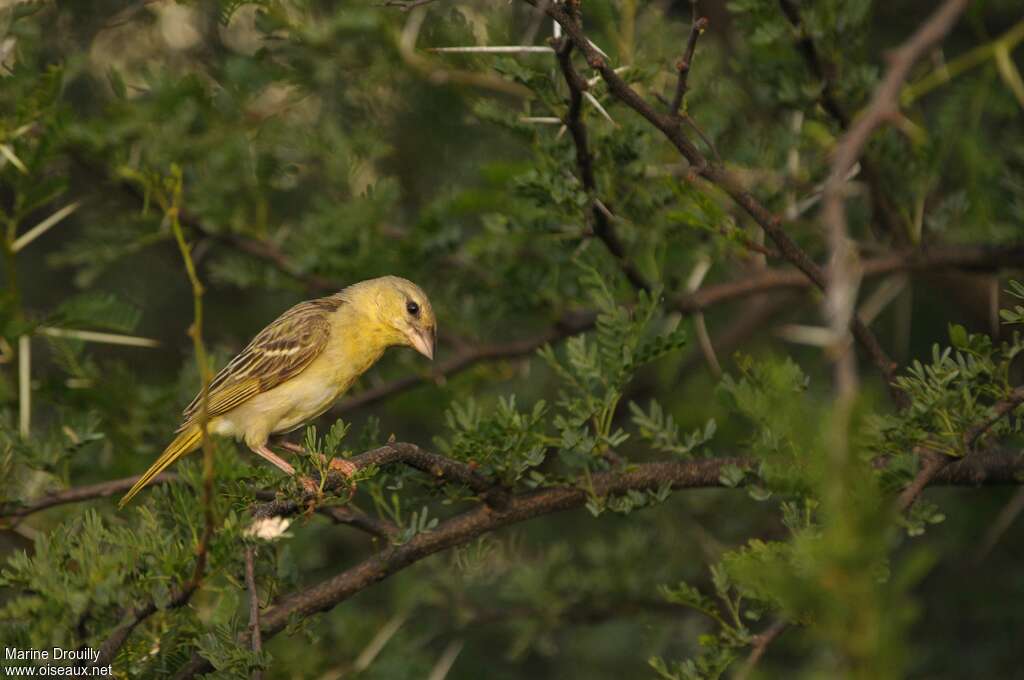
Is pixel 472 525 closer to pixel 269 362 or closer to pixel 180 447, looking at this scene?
pixel 180 447

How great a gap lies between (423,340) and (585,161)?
1759 mm

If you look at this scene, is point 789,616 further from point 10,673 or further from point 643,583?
point 643,583

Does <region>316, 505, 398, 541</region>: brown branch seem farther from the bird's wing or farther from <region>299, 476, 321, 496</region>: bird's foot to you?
the bird's wing

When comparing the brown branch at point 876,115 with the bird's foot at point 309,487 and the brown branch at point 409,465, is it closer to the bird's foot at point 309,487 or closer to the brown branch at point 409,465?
the brown branch at point 409,465

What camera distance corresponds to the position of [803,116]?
15.3 feet

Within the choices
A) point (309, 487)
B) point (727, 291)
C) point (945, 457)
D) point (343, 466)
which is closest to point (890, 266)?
point (727, 291)

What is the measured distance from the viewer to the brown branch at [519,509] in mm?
3250

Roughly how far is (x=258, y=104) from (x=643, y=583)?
2982 mm

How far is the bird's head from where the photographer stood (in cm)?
518

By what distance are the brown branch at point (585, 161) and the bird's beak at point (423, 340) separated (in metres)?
1.21

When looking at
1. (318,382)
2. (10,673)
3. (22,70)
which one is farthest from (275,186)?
(10,673)

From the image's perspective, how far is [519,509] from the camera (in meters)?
3.51

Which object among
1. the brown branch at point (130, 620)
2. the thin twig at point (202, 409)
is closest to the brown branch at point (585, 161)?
the thin twig at point (202, 409)

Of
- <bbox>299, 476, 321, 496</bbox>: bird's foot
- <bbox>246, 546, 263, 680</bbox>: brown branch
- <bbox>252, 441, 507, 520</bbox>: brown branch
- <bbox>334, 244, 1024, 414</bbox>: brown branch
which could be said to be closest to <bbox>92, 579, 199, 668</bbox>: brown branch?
<bbox>246, 546, 263, 680</bbox>: brown branch
